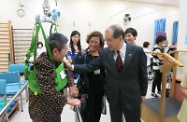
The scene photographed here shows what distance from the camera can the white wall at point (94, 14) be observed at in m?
5.82

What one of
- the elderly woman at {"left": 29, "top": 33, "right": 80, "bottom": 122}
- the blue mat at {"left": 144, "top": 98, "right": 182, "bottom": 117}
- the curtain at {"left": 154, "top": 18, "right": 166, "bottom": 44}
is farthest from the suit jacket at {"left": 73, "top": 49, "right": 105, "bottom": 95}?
the curtain at {"left": 154, "top": 18, "right": 166, "bottom": 44}

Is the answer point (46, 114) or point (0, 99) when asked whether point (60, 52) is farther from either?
point (0, 99)

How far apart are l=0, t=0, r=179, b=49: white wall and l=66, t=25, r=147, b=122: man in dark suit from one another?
190 inches

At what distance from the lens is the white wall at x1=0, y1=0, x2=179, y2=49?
5.82 metres

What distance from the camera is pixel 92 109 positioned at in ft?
6.17

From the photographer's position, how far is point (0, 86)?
8.88 feet

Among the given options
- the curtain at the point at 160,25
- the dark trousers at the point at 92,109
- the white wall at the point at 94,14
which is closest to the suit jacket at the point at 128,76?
the dark trousers at the point at 92,109

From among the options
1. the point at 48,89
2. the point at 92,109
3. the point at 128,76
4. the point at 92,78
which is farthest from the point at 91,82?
the point at 48,89

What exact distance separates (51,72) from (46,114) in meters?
0.33

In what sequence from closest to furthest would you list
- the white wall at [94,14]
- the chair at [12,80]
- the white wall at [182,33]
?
the white wall at [182,33] → the chair at [12,80] → the white wall at [94,14]

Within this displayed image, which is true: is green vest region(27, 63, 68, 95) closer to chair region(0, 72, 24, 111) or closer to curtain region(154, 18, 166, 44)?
chair region(0, 72, 24, 111)

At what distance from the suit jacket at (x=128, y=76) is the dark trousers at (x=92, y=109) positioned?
23 cm

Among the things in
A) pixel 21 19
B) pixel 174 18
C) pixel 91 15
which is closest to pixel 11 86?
pixel 21 19

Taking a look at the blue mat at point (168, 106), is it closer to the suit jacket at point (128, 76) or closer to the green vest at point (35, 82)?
the suit jacket at point (128, 76)
